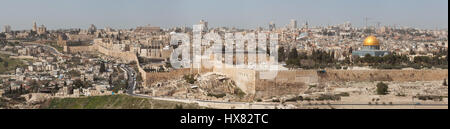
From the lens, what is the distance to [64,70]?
24.3m

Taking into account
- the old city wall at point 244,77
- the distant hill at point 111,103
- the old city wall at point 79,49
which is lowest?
the distant hill at point 111,103

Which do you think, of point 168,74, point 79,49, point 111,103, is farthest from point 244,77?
point 79,49

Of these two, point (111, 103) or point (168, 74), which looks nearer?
point (111, 103)

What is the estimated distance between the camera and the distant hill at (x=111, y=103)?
13.7 metres

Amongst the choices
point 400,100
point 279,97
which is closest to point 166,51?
point 279,97

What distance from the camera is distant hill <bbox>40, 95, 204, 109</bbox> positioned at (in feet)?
44.9

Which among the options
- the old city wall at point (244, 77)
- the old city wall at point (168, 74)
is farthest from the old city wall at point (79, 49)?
the old city wall at point (244, 77)

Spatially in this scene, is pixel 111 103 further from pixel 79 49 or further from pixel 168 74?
pixel 79 49

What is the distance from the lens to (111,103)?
15.3m

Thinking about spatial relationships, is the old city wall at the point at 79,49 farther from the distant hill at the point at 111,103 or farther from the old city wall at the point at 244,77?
the old city wall at the point at 244,77

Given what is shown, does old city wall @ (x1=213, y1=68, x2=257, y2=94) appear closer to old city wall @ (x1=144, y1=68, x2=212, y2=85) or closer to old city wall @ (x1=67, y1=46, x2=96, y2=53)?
old city wall @ (x1=144, y1=68, x2=212, y2=85)

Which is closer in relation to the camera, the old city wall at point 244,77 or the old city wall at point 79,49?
the old city wall at point 244,77

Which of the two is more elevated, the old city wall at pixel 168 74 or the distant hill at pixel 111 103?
the old city wall at pixel 168 74
